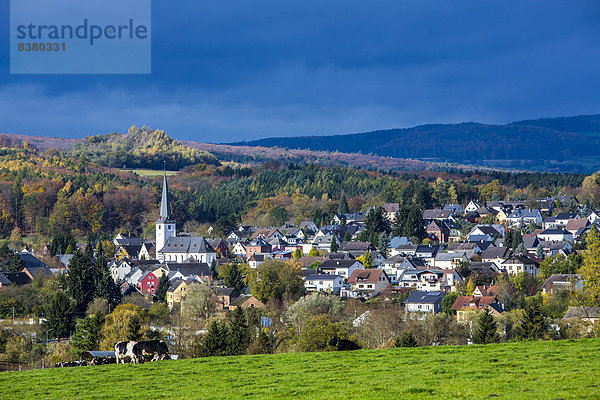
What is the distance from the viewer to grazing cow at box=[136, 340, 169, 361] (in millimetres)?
21058

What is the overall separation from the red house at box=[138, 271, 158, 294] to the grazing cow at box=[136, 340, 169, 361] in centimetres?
4837

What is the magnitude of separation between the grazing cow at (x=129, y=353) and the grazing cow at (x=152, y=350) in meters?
0.09

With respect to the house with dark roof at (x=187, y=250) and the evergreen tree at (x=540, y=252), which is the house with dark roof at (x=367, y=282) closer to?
the evergreen tree at (x=540, y=252)

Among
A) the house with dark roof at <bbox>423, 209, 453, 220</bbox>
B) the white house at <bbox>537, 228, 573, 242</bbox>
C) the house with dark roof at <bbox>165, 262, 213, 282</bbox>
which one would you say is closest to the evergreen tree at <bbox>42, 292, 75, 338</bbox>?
the house with dark roof at <bbox>165, 262, 213, 282</bbox>

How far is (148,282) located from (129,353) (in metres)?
50.4

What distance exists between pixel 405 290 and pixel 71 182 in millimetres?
80501

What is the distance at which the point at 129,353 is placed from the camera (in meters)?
20.9

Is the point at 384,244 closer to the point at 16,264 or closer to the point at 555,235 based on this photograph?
the point at 555,235

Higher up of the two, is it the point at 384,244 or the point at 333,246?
the point at 384,244

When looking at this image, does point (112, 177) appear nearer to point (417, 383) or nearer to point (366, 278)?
point (366, 278)

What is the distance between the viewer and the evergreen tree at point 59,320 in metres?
47.4

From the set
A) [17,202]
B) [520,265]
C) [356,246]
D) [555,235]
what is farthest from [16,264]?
[555,235]

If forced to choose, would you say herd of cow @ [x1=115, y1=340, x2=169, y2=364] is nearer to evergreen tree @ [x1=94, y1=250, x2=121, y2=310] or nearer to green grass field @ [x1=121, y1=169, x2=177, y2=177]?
evergreen tree @ [x1=94, y1=250, x2=121, y2=310]

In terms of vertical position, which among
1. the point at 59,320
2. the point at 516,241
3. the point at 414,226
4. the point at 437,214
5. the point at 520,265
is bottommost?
the point at 59,320
